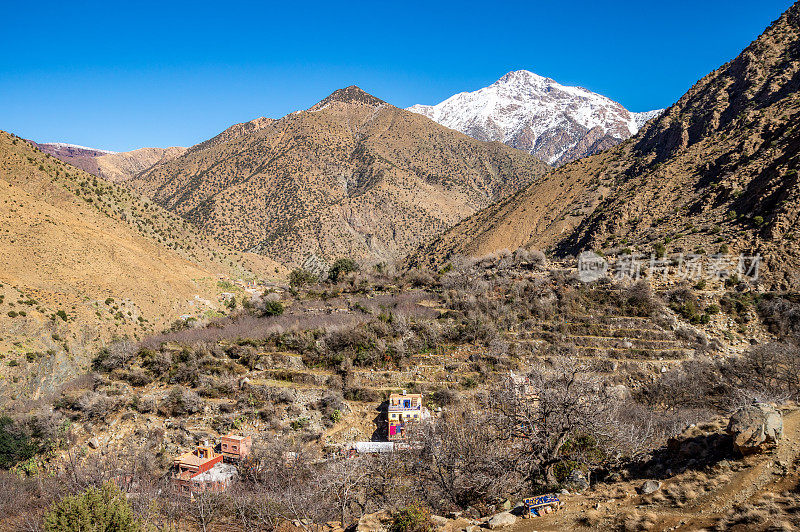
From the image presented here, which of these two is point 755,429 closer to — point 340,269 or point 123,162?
point 340,269

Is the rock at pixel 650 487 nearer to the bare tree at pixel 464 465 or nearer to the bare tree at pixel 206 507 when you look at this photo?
the bare tree at pixel 464 465

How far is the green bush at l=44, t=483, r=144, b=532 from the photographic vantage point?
774cm

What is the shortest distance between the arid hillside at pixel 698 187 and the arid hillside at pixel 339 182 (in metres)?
32.1

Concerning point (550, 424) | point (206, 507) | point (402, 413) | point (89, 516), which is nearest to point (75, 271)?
point (206, 507)

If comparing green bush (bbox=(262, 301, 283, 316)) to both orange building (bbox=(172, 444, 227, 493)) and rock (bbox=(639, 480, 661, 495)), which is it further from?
rock (bbox=(639, 480, 661, 495))

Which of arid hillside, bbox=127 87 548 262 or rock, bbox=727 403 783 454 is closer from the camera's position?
rock, bbox=727 403 783 454

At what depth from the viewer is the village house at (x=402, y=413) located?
1711 cm

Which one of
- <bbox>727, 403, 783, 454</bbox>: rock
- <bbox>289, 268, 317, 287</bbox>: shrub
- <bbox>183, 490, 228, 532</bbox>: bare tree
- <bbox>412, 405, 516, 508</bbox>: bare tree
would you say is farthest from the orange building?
<bbox>289, 268, 317, 287</bbox>: shrub

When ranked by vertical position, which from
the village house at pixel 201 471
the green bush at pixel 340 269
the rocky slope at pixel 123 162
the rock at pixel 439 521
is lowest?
the village house at pixel 201 471

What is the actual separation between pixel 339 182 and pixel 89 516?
101097 millimetres

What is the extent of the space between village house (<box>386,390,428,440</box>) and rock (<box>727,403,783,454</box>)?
1147 centimetres

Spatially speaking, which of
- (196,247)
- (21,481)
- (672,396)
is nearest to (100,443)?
(21,481)

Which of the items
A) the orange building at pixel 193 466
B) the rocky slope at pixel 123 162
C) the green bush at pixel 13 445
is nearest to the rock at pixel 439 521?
the orange building at pixel 193 466

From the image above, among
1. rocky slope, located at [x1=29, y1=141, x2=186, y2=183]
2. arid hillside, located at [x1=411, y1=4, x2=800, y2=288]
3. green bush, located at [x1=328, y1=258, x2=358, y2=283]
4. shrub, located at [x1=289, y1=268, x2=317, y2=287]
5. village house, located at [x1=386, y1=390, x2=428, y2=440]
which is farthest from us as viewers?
rocky slope, located at [x1=29, y1=141, x2=186, y2=183]
